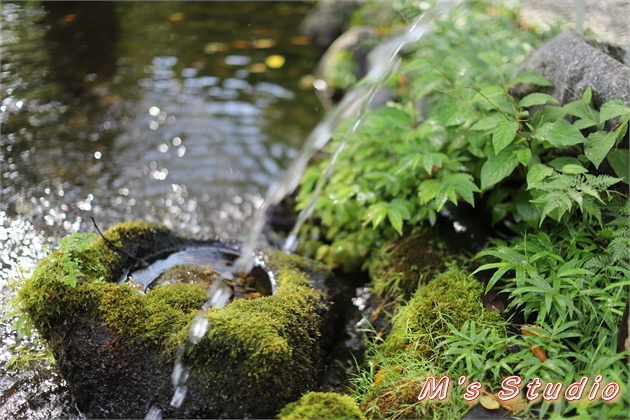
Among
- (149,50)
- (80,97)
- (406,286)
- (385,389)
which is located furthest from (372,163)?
(149,50)

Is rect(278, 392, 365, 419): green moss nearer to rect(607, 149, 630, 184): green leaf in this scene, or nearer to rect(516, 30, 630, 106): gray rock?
rect(607, 149, 630, 184): green leaf

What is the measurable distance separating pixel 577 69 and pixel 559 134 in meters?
0.65

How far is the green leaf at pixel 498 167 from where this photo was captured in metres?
3.20

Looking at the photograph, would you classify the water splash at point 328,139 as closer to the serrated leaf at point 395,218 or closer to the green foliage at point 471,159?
the green foliage at point 471,159

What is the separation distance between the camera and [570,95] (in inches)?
137

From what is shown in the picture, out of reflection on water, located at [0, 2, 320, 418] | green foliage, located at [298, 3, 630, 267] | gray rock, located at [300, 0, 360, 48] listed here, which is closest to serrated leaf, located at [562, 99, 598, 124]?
green foliage, located at [298, 3, 630, 267]

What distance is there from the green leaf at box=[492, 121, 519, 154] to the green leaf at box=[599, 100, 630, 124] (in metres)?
0.49

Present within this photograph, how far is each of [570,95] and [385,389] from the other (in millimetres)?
2400

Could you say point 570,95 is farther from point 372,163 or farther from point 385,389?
point 385,389

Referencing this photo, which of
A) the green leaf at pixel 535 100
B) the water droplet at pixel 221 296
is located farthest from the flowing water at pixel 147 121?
the green leaf at pixel 535 100

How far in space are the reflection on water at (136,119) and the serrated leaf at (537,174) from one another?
109 inches

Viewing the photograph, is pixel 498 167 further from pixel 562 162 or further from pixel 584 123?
pixel 584 123

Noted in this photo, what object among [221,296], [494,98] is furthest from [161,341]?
[494,98]

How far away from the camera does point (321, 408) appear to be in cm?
256
